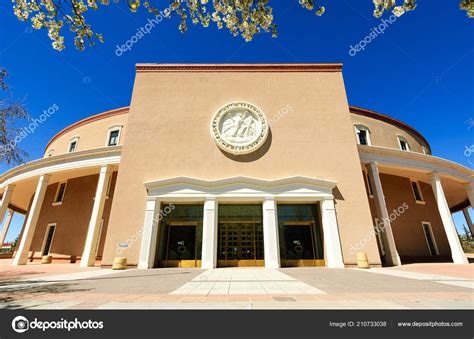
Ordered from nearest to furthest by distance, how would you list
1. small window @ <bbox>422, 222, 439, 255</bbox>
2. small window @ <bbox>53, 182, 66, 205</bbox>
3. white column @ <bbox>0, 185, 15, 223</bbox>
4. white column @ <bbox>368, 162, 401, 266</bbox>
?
1. white column @ <bbox>368, 162, 401, 266</bbox>
2. small window @ <bbox>422, 222, 439, 255</bbox>
3. white column @ <bbox>0, 185, 15, 223</bbox>
4. small window @ <bbox>53, 182, 66, 205</bbox>

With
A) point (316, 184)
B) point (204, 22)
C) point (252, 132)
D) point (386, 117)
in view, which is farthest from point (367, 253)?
point (386, 117)

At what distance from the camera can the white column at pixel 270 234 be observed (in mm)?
12992

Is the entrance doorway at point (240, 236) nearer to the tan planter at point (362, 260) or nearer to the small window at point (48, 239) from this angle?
the tan planter at point (362, 260)

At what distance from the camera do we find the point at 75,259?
727 inches

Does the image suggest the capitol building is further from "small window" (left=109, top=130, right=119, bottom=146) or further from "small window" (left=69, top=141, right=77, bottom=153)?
"small window" (left=69, top=141, right=77, bottom=153)

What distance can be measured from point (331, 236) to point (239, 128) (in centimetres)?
923

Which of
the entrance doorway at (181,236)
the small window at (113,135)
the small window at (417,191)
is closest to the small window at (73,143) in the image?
the small window at (113,135)

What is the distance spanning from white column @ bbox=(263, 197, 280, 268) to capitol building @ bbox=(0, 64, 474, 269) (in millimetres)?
77

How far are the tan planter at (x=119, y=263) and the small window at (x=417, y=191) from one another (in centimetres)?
2431

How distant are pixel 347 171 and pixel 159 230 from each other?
1286 centimetres

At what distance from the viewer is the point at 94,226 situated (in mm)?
15414

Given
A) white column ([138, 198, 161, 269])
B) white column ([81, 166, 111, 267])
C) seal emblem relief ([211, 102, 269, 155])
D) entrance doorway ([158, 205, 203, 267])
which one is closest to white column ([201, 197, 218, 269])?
entrance doorway ([158, 205, 203, 267])

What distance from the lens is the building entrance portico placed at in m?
13.7

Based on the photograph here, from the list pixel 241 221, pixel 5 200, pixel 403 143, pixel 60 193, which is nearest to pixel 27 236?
pixel 60 193
